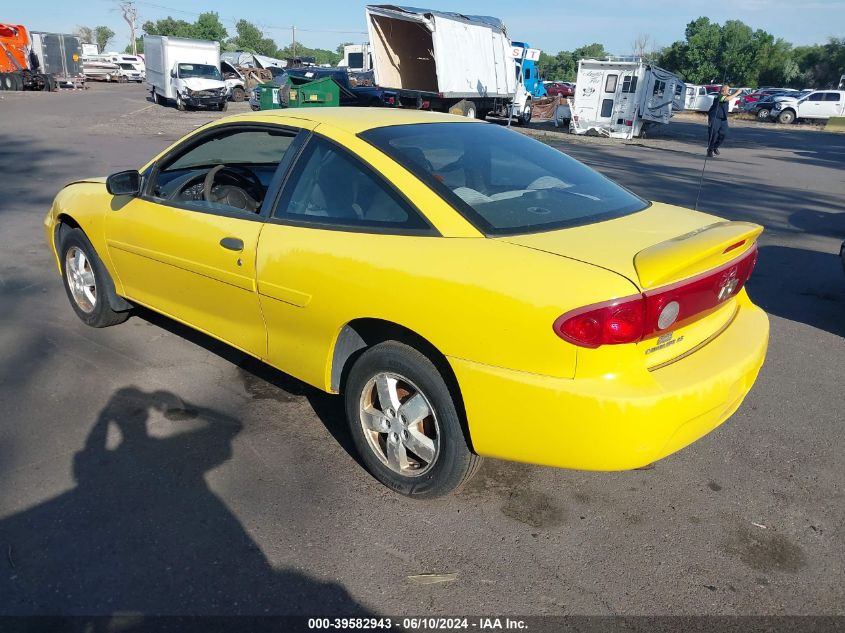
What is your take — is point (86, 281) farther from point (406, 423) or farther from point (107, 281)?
point (406, 423)

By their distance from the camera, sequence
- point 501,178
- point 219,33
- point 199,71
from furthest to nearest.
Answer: point 219,33, point 199,71, point 501,178

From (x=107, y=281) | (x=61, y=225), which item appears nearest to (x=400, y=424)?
(x=107, y=281)

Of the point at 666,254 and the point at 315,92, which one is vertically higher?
the point at 315,92

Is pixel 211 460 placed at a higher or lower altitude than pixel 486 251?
lower

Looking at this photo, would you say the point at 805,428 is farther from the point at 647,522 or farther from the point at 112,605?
the point at 112,605

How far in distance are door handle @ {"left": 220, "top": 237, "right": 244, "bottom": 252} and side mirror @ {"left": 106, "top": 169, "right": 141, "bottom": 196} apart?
101 cm

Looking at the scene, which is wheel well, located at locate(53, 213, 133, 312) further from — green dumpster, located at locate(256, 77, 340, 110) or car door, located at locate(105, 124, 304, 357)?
green dumpster, located at locate(256, 77, 340, 110)

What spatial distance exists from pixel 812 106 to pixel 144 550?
43.3 meters

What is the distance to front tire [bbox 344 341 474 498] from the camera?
279 cm

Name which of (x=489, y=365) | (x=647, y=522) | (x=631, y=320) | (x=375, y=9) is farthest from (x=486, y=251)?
(x=375, y=9)

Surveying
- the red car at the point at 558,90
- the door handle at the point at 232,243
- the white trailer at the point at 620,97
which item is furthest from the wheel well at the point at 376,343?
the red car at the point at 558,90

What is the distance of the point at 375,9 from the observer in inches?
884

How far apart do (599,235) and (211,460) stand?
211 centimetres

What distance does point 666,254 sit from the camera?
8.39 ft
